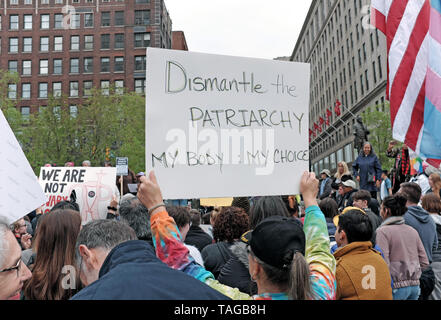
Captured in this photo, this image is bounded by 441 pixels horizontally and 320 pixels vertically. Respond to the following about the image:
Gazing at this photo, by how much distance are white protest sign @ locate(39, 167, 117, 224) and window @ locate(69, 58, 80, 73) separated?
50962 millimetres

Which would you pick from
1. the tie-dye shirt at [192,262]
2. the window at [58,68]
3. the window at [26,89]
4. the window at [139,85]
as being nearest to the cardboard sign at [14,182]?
the tie-dye shirt at [192,262]

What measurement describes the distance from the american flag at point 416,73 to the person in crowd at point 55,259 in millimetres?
2885

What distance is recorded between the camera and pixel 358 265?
9.68 feet

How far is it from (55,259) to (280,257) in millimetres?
1550

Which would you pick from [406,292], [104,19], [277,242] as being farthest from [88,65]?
[277,242]

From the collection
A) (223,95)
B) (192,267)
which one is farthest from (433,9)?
(192,267)

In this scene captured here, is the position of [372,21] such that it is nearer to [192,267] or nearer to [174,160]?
[174,160]

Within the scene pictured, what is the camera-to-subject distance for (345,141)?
54.7m

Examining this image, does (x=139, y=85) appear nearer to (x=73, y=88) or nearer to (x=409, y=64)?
(x=73, y=88)

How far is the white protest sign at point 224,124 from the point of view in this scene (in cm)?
272

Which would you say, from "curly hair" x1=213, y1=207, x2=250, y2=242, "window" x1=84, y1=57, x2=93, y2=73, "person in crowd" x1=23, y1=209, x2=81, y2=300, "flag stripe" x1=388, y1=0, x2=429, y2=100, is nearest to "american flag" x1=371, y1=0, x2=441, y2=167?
"flag stripe" x1=388, y1=0, x2=429, y2=100

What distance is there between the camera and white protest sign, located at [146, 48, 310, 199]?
2717 mm

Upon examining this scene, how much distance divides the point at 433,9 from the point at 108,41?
5458 centimetres

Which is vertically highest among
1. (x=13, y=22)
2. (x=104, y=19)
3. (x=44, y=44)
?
(x=104, y=19)
